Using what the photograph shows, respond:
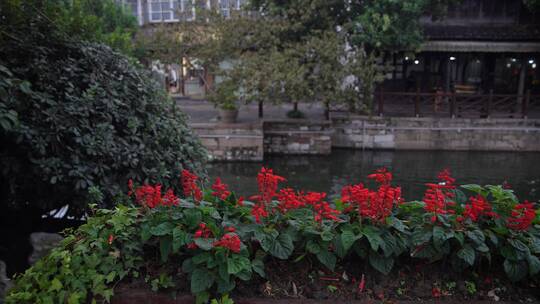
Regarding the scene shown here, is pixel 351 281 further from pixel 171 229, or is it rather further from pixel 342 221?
pixel 171 229

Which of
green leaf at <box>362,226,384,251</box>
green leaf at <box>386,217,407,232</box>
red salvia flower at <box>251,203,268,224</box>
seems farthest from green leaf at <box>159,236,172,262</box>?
green leaf at <box>386,217,407,232</box>

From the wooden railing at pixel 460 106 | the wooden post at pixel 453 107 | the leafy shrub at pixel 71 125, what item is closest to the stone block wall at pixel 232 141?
the wooden railing at pixel 460 106

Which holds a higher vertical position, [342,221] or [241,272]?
[342,221]

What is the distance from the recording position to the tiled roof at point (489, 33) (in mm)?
17984

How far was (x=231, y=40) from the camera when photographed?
15586 mm

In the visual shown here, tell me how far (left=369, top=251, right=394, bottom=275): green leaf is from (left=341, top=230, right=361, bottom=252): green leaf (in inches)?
6.6

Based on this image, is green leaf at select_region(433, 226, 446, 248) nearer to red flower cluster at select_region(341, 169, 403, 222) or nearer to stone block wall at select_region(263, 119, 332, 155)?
red flower cluster at select_region(341, 169, 403, 222)

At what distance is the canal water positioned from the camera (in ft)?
42.7

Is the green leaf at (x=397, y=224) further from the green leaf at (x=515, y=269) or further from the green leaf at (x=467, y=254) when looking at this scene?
the green leaf at (x=515, y=269)

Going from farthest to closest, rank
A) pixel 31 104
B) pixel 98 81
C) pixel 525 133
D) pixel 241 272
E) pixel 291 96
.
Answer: pixel 525 133
pixel 291 96
pixel 98 81
pixel 31 104
pixel 241 272

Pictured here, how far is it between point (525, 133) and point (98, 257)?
1727cm

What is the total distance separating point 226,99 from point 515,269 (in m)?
13.0

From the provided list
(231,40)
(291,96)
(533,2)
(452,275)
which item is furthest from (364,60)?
(452,275)

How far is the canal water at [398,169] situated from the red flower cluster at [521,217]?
930 cm
